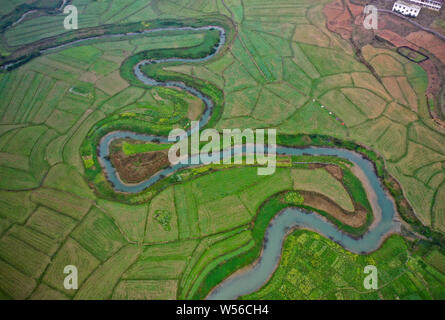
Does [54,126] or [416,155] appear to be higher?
[54,126]

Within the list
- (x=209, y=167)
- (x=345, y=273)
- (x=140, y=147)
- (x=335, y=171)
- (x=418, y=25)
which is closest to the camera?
(x=345, y=273)

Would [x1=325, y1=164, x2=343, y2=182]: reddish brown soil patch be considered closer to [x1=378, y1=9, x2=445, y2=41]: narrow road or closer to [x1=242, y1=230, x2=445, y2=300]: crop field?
[x1=242, y1=230, x2=445, y2=300]: crop field

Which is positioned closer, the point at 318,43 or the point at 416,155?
the point at 416,155

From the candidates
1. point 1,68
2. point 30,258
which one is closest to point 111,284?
point 30,258

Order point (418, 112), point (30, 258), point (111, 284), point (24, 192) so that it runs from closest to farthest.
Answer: point (111, 284), point (30, 258), point (24, 192), point (418, 112)

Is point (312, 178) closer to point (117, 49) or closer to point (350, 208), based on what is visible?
point (350, 208)

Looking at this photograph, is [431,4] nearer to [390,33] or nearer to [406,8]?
[406,8]

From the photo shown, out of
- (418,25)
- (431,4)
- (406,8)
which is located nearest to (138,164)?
(418,25)

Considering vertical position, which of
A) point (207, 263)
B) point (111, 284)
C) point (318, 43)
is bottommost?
point (111, 284)
